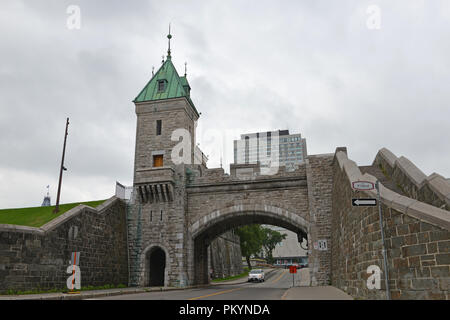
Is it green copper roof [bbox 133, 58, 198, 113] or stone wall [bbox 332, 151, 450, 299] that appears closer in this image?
stone wall [bbox 332, 151, 450, 299]

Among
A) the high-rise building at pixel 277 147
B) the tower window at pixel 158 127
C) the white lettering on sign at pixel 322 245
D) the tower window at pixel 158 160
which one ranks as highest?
the high-rise building at pixel 277 147

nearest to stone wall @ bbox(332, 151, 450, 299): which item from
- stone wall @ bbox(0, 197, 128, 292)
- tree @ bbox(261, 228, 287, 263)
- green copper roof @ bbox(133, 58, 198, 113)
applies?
stone wall @ bbox(0, 197, 128, 292)

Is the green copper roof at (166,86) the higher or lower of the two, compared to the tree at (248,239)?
higher

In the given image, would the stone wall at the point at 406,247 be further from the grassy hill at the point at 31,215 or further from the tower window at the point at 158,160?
the grassy hill at the point at 31,215

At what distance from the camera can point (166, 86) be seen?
90.8ft

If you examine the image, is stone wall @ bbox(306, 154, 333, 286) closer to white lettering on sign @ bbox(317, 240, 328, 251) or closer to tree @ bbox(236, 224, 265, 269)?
white lettering on sign @ bbox(317, 240, 328, 251)

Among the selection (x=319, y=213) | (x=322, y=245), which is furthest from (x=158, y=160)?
(x=322, y=245)

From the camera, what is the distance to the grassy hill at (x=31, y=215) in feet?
66.3

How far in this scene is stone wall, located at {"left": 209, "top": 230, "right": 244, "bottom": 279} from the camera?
3812cm

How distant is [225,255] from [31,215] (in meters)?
26.3

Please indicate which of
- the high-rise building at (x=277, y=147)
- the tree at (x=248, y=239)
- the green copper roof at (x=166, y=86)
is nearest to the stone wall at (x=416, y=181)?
the green copper roof at (x=166, y=86)

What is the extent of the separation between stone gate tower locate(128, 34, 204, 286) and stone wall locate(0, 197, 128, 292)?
3.94 ft

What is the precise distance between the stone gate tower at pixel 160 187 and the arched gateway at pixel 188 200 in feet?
0.20

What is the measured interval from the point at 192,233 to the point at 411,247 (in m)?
16.9
